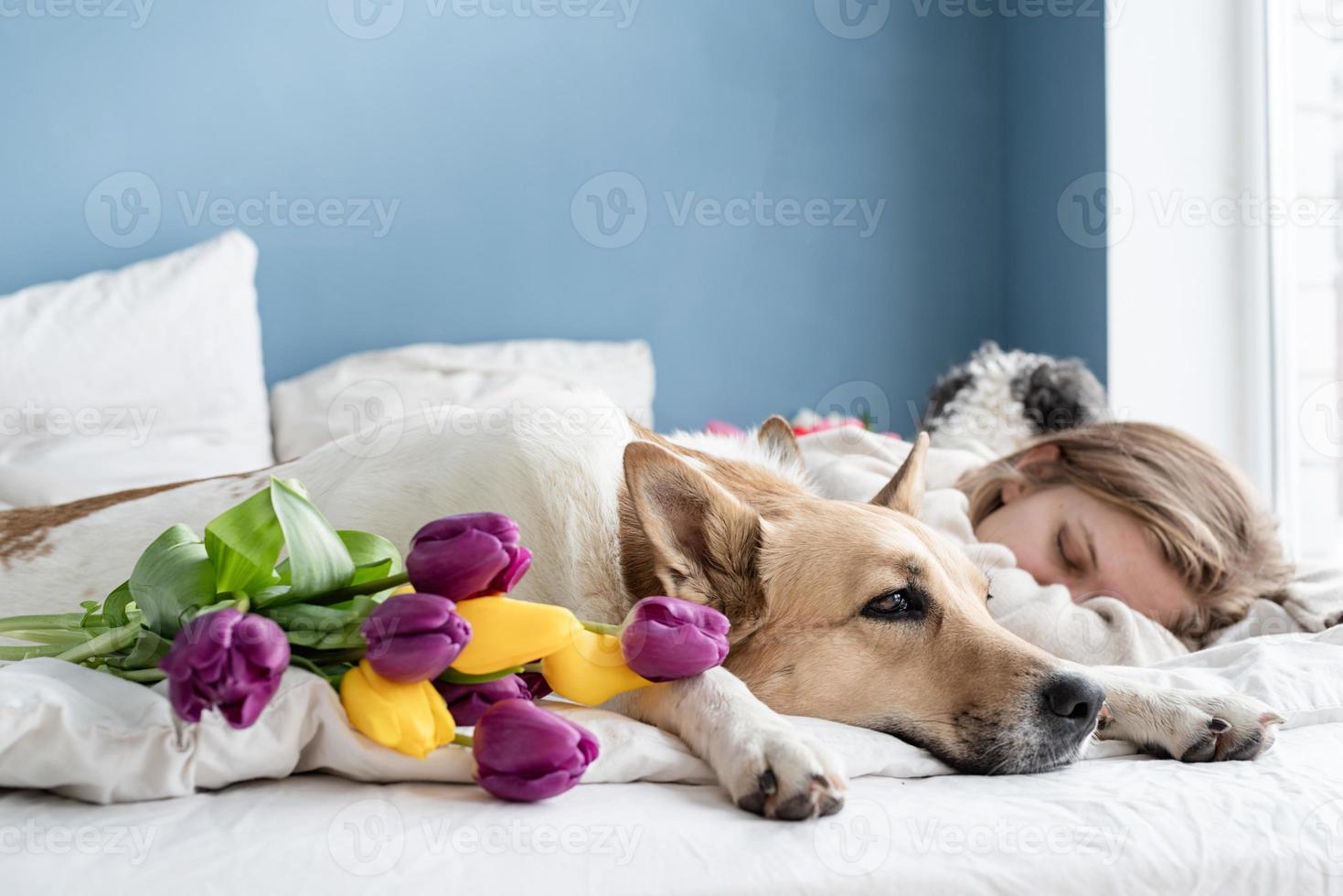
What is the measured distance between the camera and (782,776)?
89cm

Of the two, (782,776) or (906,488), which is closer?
(782,776)

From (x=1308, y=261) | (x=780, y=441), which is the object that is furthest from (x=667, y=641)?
(x=1308, y=261)

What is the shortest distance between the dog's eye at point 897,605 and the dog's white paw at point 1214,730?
0.28 metres

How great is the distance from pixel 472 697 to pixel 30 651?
44cm

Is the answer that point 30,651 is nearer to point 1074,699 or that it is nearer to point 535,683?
point 535,683

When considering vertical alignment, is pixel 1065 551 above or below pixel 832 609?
below

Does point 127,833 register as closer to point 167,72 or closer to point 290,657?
point 290,657

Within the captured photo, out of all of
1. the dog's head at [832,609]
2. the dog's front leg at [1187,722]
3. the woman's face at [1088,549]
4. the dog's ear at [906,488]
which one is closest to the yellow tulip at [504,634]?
the dog's head at [832,609]

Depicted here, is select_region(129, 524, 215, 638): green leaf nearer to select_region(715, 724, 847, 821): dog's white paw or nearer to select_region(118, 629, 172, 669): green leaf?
select_region(118, 629, 172, 669): green leaf

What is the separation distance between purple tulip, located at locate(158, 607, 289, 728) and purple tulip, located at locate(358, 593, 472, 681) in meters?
0.07

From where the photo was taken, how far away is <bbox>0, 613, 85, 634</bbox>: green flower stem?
3.33 ft

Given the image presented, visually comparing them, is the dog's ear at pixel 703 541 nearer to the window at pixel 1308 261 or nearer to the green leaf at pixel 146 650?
the green leaf at pixel 146 650

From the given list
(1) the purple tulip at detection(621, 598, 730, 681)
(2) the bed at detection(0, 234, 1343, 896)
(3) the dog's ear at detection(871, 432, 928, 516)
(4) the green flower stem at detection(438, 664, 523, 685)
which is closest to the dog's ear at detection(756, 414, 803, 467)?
(3) the dog's ear at detection(871, 432, 928, 516)

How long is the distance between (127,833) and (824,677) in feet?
2.25
